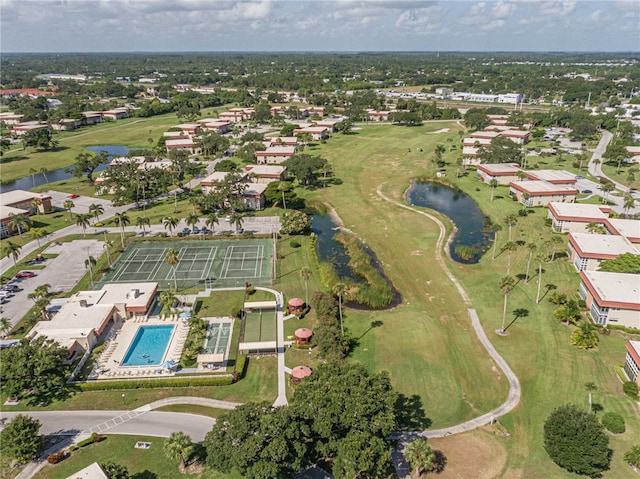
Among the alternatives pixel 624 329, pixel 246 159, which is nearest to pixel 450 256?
pixel 624 329

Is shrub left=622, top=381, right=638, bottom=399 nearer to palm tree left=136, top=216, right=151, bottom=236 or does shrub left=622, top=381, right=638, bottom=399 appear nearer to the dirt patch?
the dirt patch

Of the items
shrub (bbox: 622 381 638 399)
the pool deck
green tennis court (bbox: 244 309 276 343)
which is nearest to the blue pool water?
the pool deck

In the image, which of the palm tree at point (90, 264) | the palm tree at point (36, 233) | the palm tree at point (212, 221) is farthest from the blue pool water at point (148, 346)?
the palm tree at point (36, 233)

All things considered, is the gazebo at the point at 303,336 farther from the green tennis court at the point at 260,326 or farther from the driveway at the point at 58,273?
the driveway at the point at 58,273

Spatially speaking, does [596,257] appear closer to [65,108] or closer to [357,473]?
[357,473]

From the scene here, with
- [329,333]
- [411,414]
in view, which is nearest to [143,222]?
[329,333]

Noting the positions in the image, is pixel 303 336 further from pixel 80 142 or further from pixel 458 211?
pixel 80 142
